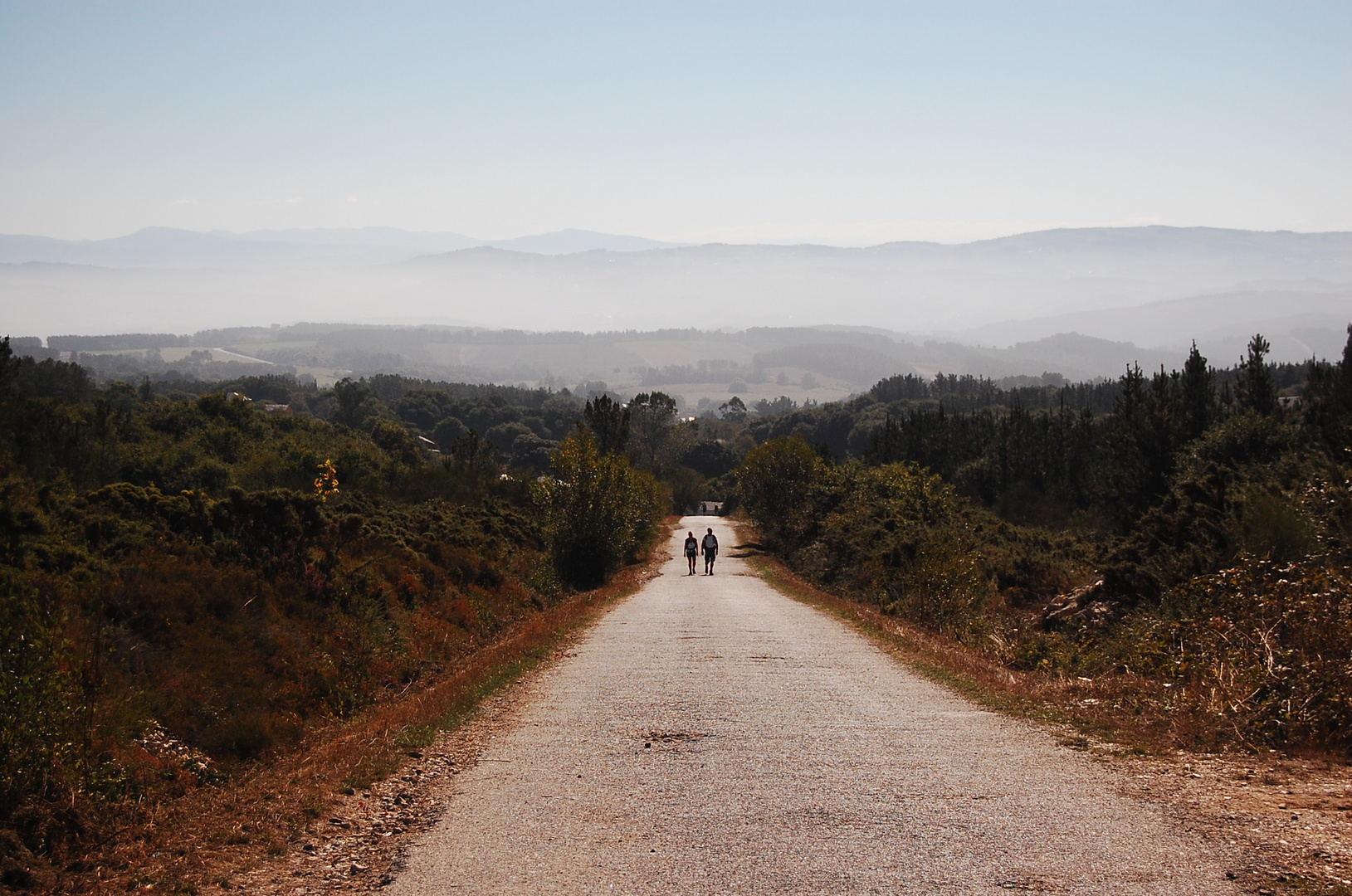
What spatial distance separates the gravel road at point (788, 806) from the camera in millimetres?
5605

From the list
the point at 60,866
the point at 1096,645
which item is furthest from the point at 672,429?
the point at 60,866

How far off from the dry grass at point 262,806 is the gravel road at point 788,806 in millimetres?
934

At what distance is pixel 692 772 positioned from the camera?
7.91 m

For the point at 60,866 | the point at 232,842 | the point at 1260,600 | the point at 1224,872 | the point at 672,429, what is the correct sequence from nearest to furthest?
A: the point at 1224,872, the point at 60,866, the point at 232,842, the point at 1260,600, the point at 672,429

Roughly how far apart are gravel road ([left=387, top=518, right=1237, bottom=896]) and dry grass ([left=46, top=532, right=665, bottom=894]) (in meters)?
0.93

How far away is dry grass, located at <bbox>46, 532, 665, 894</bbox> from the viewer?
5.93 metres

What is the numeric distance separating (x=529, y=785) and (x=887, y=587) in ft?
76.0

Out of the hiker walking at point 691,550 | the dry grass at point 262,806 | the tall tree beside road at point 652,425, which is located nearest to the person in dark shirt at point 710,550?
the hiker walking at point 691,550

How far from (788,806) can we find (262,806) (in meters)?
3.96

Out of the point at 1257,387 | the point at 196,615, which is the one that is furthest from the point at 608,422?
the point at 196,615

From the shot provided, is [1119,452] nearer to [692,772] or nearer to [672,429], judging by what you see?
[692,772]

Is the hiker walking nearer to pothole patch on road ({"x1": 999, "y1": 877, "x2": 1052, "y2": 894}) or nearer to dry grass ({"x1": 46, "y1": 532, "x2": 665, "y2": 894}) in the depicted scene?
dry grass ({"x1": 46, "y1": 532, "x2": 665, "y2": 894})

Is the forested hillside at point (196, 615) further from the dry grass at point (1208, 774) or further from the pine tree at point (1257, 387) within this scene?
the pine tree at point (1257, 387)

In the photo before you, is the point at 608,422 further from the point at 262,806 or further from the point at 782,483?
the point at 262,806
